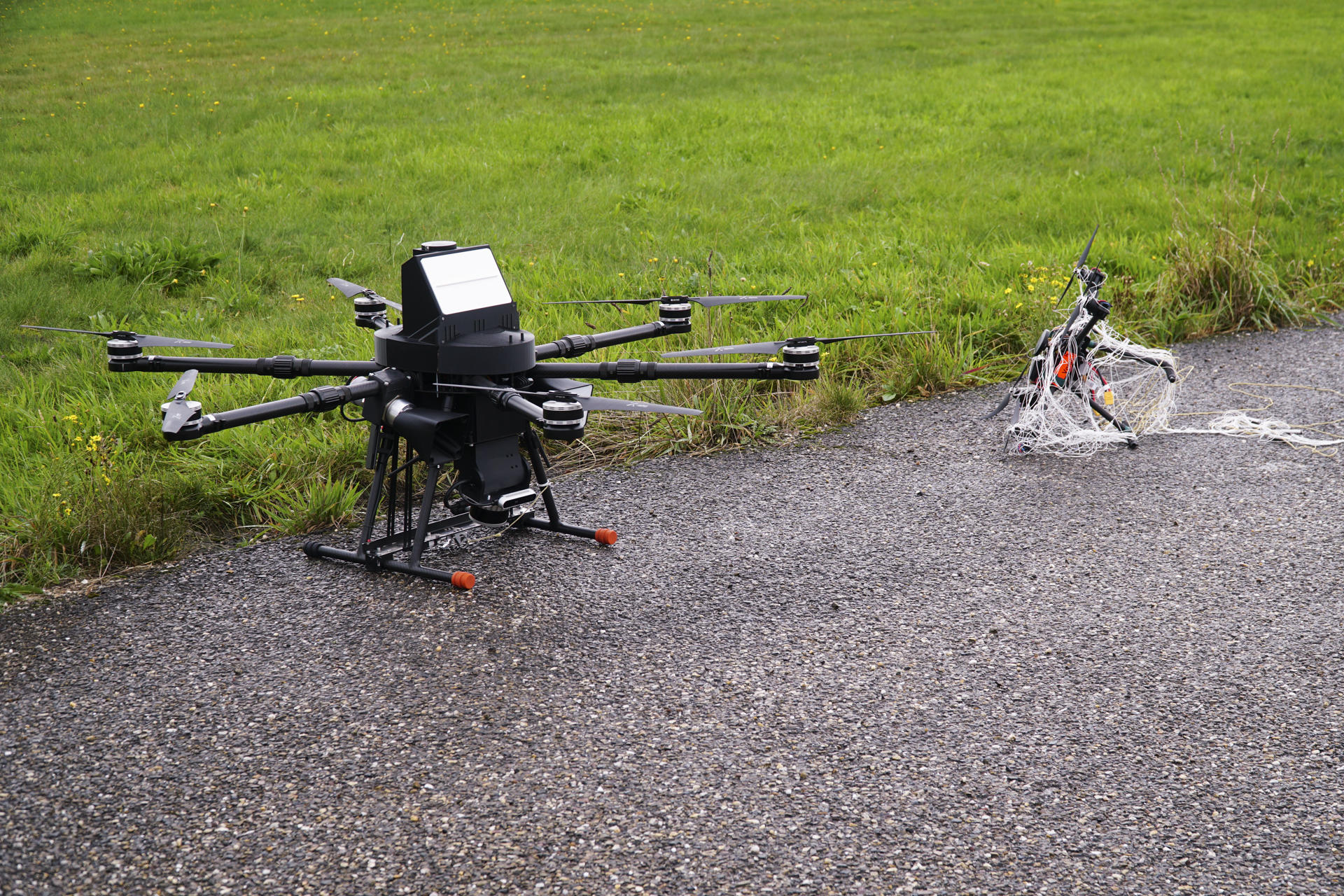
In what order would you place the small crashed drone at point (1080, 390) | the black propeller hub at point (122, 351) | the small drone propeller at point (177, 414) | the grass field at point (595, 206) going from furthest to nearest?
1. the grass field at point (595, 206)
2. the small crashed drone at point (1080, 390)
3. the black propeller hub at point (122, 351)
4. the small drone propeller at point (177, 414)

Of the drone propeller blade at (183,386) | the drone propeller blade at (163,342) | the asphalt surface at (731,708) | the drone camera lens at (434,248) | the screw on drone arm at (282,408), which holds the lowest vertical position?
the asphalt surface at (731,708)

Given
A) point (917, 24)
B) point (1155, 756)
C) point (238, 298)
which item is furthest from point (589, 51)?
point (1155, 756)

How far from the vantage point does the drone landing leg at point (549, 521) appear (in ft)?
12.7

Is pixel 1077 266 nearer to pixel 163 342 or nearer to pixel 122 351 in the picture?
pixel 163 342

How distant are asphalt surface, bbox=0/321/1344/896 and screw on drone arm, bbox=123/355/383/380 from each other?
2.56ft

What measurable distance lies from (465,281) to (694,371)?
801mm

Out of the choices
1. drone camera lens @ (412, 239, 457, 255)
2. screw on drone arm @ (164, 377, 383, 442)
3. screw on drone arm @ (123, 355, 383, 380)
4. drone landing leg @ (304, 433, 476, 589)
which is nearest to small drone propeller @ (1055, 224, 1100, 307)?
drone camera lens @ (412, 239, 457, 255)

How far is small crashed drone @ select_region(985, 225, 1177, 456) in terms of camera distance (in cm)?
470

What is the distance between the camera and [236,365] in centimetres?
321

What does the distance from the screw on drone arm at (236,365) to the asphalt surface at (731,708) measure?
78cm

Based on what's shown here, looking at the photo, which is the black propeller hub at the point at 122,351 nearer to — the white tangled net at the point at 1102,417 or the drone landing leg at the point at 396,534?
the drone landing leg at the point at 396,534

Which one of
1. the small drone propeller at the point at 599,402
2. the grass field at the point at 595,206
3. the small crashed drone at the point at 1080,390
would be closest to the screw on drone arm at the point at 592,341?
the small drone propeller at the point at 599,402

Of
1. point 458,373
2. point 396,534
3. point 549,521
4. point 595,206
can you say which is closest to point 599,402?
point 458,373

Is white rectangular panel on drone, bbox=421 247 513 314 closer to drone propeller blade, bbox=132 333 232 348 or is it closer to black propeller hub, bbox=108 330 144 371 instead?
drone propeller blade, bbox=132 333 232 348
